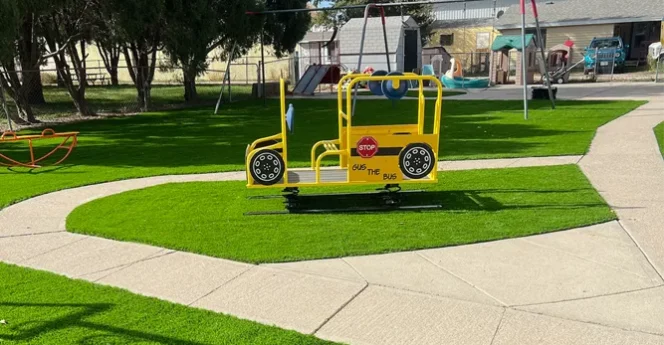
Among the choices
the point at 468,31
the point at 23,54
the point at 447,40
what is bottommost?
the point at 23,54

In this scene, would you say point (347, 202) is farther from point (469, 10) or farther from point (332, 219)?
point (469, 10)

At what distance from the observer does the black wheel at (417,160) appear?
247 inches

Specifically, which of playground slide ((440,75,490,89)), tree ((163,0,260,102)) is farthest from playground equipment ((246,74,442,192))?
playground slide ((440,75,490,89))

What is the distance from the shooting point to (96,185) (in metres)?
8.47

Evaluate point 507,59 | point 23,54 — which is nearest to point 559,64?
point 507,59

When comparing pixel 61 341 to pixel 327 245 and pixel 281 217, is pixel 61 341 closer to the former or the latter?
pixel 327 245

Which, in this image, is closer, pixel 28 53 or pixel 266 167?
pixel 266 167

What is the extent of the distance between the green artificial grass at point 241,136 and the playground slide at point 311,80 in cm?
618

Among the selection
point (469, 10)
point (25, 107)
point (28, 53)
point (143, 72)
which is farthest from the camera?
point (469, 10)

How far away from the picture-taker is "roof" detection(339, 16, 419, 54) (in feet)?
109

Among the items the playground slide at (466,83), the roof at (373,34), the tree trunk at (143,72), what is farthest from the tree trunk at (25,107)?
the roof at (373,34)

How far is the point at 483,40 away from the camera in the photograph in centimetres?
4172

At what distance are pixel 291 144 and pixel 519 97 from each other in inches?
512

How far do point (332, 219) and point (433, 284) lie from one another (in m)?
2.05
